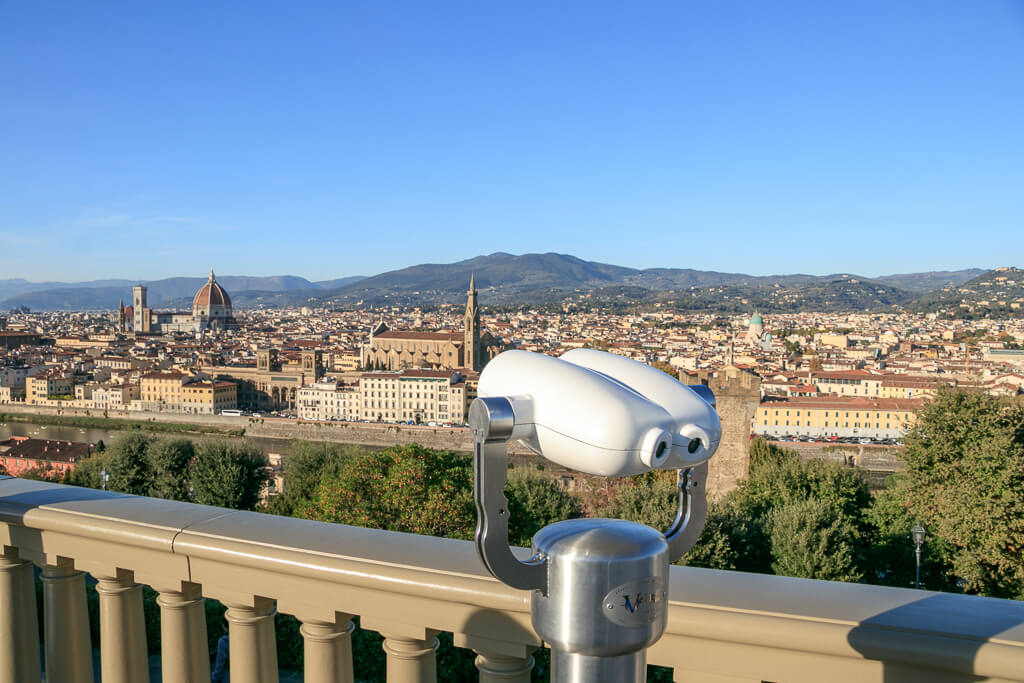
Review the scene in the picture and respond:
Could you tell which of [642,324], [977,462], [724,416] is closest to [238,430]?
[724,416]

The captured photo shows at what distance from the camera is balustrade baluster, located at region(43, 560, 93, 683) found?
121 centimetres

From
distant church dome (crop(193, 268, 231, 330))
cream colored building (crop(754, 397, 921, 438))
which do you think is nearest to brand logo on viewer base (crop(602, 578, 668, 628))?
cream colored building (crop(754, 397, 921, 438))

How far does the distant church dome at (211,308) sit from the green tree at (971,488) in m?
85.3

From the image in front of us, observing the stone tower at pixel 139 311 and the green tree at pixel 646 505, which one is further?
the stone tower at pixel 139 311

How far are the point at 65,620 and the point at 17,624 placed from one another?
0.11 m

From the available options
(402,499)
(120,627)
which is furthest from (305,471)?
(120,627)

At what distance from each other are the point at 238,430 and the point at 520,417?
3386cm

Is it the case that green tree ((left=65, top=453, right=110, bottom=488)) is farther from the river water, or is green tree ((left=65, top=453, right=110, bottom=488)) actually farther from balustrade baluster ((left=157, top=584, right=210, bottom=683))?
the river water

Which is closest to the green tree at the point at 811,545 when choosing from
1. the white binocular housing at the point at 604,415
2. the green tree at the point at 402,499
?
the green tree at the point at 402,499

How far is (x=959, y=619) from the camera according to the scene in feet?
2.59

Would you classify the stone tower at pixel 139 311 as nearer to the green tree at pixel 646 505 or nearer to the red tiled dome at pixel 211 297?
the red tiled dome at pixel 211 297

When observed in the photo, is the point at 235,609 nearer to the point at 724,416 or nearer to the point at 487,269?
the point at 724,416

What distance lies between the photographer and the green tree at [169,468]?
540 inches

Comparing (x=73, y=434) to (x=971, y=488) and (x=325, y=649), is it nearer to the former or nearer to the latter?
(x=971, y=488)
